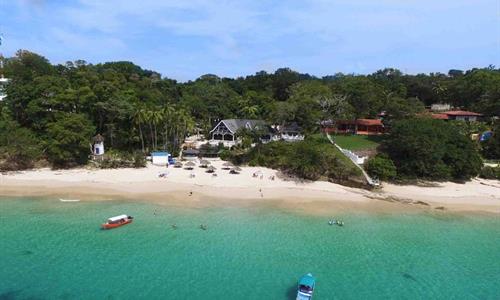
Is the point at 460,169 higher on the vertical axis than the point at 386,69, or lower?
lower

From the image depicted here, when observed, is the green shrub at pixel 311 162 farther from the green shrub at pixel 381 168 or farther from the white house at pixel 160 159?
the white house at pixel 160 159

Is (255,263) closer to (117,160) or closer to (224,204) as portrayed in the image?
(224,204)

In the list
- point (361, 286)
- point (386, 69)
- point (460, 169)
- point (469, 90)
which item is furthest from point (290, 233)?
point (386, 69)

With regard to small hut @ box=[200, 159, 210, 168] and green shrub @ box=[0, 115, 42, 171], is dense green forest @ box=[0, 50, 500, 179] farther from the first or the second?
small hut @ box=[200, 159, 210, 168]

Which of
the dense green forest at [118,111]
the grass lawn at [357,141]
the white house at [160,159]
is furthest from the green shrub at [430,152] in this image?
the white house at [160,159]

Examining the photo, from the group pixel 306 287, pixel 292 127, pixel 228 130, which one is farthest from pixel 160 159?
pixel 306 287

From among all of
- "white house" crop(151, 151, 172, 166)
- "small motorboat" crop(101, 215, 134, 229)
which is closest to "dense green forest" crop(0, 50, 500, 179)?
"white house" crop(151, 151, 172, 166)
